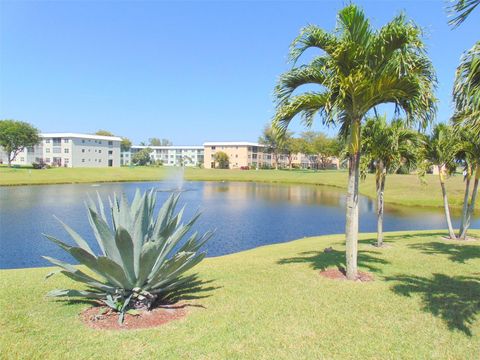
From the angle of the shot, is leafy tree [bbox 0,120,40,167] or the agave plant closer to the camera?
the agave plant

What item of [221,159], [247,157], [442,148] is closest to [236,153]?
[247,157]

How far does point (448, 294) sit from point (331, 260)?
397 centimetres

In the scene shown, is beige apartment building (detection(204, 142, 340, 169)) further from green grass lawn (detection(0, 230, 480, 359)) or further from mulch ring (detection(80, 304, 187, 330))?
mulch ring (detection(80, 304, 187, 330))

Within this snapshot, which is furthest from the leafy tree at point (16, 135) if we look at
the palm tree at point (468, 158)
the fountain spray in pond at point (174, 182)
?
the palm tree at point (468, 158)

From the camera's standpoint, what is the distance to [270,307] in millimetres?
7289

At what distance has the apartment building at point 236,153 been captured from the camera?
5357 inches

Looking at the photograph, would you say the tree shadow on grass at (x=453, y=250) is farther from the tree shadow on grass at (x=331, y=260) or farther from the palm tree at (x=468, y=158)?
the tree shadow on grass at (x=331, y=260)

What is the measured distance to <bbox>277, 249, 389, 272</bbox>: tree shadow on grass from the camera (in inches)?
431

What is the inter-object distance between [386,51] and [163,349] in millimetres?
7783

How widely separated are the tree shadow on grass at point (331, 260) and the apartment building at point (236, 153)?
120m

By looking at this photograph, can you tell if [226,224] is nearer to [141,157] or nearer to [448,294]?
[448,294]

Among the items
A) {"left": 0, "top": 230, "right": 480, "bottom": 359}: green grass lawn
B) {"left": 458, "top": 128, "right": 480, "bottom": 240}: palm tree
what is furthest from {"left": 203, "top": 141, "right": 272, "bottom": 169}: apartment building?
{"left": 0, "top": 230, "right": 480, "bottom": 359}: green grass lawn

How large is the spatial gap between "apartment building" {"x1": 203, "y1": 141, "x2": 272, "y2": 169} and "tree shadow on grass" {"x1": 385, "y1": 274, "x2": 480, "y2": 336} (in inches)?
4891

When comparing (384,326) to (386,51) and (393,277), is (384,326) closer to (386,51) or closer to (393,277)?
(393,277)
